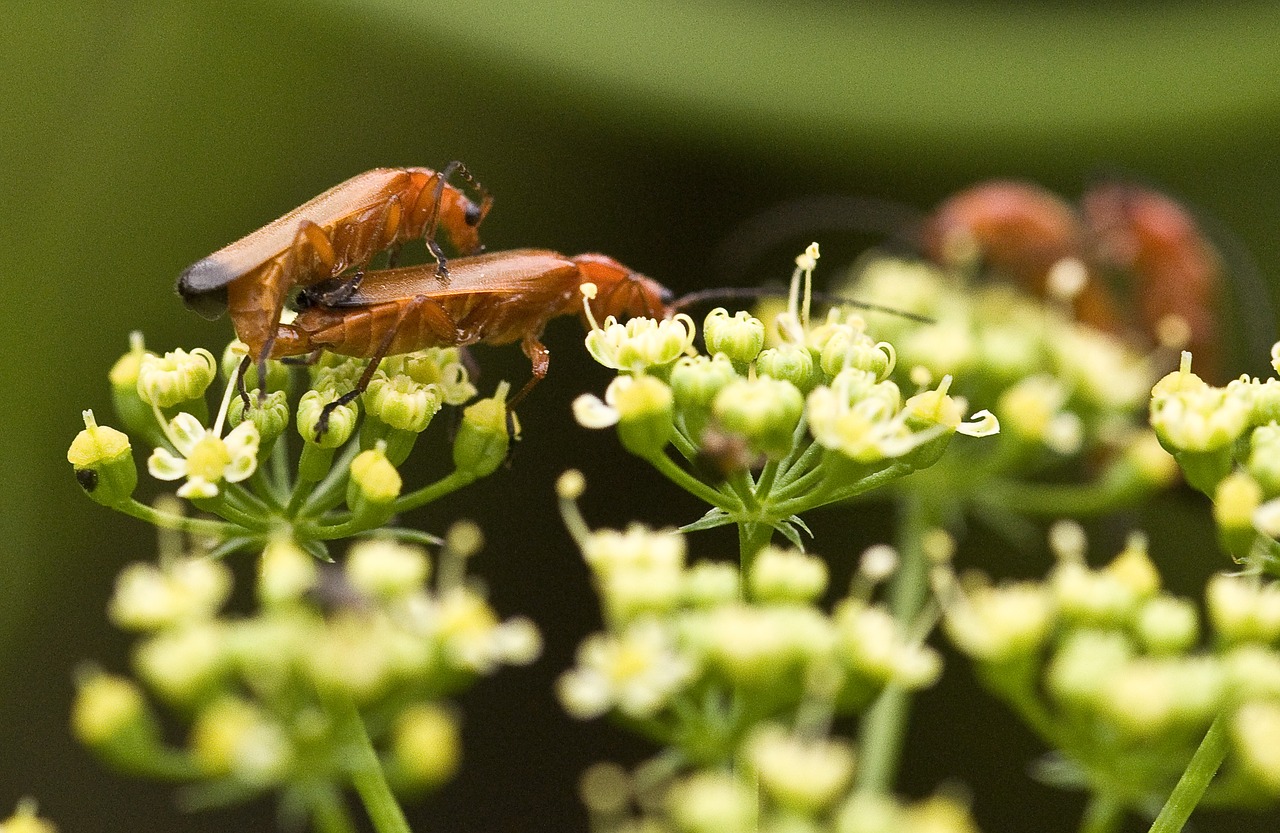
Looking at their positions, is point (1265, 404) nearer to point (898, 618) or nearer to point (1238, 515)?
point (1238, 515)

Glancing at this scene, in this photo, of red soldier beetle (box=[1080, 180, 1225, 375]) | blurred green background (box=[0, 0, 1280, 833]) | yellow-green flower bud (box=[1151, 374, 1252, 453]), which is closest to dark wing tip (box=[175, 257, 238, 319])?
yellow-green flower bud (box=[1151, 374, 1252, 453])

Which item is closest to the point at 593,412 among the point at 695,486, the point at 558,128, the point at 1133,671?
the point at 695,486

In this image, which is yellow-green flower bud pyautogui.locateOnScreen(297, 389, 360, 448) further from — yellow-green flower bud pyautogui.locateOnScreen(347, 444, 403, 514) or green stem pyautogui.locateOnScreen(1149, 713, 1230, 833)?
green stem pyautogui.locateOnScreen(1149, 713, 1230, 833)

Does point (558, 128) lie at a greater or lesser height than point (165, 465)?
greater

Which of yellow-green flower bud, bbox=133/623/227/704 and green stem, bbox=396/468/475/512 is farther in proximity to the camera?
green stem, bbox=396/468/475/512

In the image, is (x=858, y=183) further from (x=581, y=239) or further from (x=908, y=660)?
(x=908, y=660)

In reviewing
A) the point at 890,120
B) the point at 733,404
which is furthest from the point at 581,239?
the point at 733,404
